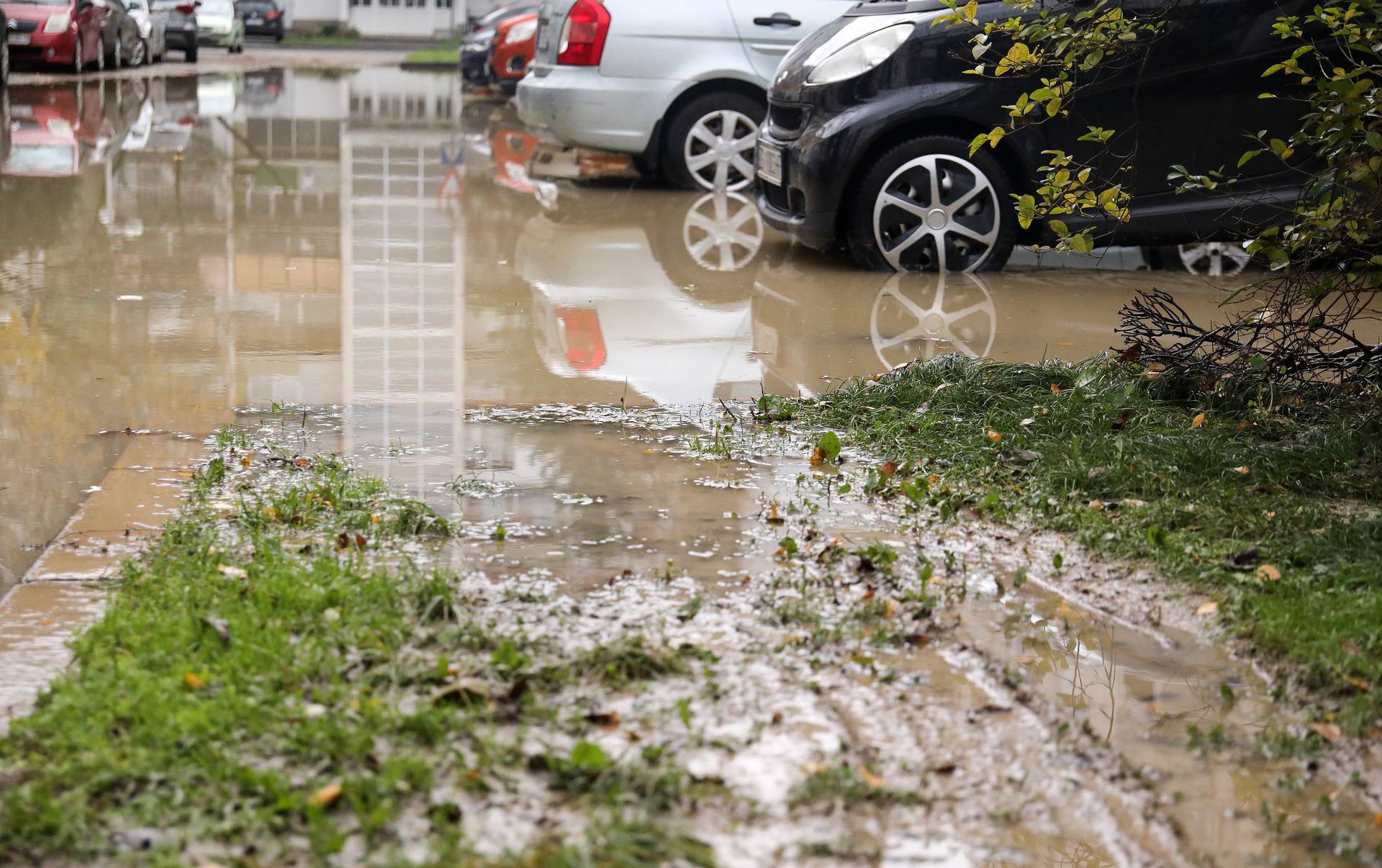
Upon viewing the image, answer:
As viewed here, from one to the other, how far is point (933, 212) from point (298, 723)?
594 cm

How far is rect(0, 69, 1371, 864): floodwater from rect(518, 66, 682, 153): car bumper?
1.52 feet

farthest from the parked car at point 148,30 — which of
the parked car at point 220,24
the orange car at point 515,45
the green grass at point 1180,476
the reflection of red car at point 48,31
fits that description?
the green grass at point 1180,476

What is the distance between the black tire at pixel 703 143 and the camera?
11125mm

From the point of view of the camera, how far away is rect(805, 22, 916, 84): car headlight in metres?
7.95

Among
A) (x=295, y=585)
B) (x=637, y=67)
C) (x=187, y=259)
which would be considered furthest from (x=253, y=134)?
(x=295, y=585)

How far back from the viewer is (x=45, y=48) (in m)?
23.2

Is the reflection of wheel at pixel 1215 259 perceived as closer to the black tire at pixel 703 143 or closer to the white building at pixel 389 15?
the black tire at pixel 703 143

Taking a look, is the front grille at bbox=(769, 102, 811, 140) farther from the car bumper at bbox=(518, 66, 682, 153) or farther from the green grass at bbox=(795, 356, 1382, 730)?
the green grass at bbox=(795, 356, 1382, 730)

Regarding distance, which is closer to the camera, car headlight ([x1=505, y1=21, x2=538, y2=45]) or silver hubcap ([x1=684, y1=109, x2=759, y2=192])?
silver hubcap ([x1=684, y1=109, x2=759, y2=192])

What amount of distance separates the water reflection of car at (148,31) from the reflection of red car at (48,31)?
13.9 ft

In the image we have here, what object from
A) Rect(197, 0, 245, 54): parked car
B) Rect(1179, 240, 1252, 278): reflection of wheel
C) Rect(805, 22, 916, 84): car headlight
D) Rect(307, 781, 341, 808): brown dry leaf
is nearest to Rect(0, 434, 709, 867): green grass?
Rect(307, 781, 341, 808): brown dry leaf

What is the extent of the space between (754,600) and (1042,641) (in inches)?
26.2

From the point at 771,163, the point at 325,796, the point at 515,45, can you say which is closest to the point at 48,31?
the point at 515,45

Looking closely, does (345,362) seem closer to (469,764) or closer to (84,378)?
(84,378)
